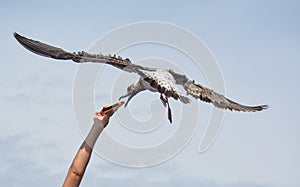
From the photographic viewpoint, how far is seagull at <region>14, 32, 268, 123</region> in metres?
8.03

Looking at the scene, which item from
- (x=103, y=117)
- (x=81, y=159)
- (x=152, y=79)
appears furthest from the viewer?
(x=152, y=79)

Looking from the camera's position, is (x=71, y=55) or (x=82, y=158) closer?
(x=82, y=158)

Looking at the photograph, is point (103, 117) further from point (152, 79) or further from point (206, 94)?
point (206, 94)

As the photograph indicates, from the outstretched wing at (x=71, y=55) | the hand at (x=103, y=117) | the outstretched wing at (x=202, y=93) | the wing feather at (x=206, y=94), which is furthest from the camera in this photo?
the wing feather at (x=206, y=94)

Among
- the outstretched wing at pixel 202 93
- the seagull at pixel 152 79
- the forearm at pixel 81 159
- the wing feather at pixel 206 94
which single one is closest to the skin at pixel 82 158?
the forearm at pixel 81 159

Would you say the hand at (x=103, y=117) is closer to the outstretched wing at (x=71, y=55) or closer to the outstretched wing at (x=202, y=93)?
the outstretched wing at (x=71, y=55)

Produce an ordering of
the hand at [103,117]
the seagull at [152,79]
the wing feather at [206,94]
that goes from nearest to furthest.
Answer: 1. the hand at [103,117]
2. the seagull at [152,79]
3. the wing feather at [206,94]

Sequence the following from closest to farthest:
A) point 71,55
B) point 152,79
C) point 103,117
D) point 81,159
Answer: point 81,159
point 103,117
point 152,79
point 71,55

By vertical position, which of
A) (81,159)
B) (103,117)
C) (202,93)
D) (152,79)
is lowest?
(81,159)

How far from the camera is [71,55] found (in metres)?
9.96

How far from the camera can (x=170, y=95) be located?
8.06m

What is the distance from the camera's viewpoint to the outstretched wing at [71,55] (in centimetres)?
892

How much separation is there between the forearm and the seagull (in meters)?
2.81

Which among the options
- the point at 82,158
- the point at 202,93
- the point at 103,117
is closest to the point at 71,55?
the point at 202,93
